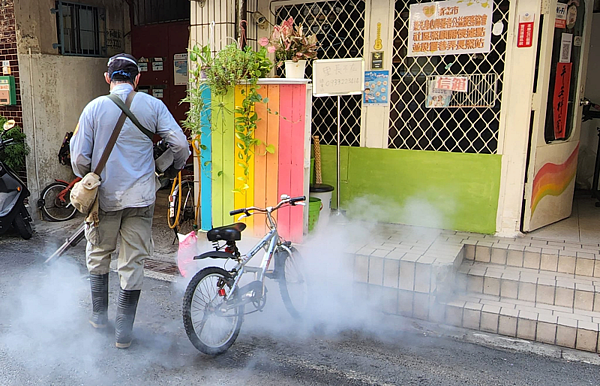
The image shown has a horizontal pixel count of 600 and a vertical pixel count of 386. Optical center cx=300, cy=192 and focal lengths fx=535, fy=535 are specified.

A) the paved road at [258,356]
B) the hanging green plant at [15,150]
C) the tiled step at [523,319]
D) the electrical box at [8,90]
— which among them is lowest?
the paved road at [258,356]

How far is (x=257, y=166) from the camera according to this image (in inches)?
222

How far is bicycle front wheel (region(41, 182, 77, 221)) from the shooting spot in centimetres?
847

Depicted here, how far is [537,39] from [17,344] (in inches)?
224

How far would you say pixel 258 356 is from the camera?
4.24m

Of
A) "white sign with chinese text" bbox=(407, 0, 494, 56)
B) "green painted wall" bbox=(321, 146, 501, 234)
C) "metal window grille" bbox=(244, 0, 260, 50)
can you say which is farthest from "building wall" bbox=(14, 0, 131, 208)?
"white sign with chinese text" bbox=(407, 0, 494, 56)

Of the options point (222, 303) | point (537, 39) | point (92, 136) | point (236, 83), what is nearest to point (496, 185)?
point (537, 39)

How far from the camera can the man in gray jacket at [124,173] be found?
13.3ft

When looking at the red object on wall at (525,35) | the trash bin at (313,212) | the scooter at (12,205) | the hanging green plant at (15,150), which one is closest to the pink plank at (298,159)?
the trash bin at (313,212)

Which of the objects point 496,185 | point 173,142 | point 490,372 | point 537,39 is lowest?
point 490,372

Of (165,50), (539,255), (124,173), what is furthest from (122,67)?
(165,50)

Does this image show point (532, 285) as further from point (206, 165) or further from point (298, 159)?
point (206, 165)

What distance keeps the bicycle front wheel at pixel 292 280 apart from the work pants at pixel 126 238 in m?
1.14

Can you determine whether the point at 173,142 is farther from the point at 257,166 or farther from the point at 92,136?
the point at 257,166

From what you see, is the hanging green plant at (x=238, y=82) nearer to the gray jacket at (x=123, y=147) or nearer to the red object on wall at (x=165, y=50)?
the gray jacket at (x=123, y=147)
